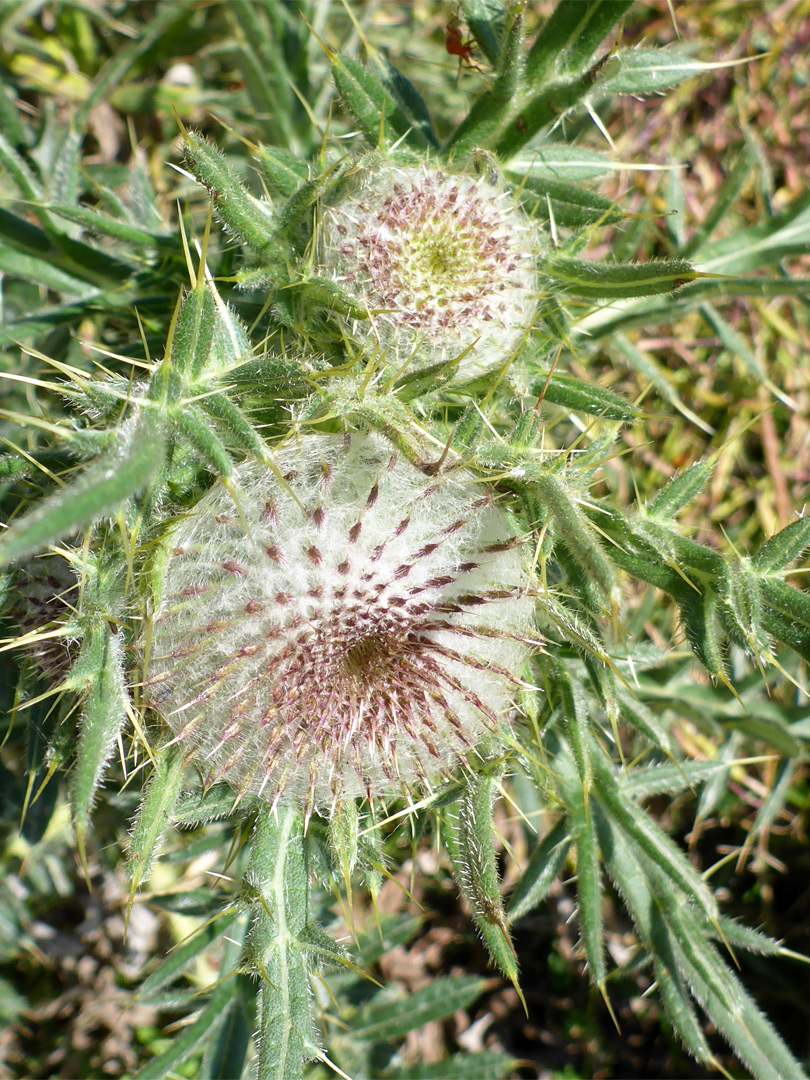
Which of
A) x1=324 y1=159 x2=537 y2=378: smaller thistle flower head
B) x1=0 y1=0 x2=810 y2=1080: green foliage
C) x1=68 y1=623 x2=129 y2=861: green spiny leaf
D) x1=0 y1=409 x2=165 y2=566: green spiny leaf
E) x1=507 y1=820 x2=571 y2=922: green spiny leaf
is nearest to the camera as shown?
x1=0 y1=409 x2=165 y2=566: green spiny leaf

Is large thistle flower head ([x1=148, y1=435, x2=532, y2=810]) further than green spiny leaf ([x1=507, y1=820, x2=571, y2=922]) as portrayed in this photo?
No

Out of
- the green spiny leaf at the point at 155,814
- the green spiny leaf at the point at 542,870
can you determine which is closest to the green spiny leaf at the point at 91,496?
the green spiny leaf at the point at 155,814

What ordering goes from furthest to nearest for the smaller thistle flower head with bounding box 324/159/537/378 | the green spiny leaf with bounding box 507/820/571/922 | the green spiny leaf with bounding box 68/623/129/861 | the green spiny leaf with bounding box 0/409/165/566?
the green spiny leaf with bounding box 507/820/571/922 < the smaller thistle flower head with bounding box 324/159/537/378 < the green spiny leaf with bounding box 68/623/129/861 < the green spiny leaf with bounding box 0/409/165/566

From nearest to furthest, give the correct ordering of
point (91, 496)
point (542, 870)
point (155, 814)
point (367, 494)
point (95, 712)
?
point (91, 496), point (95, 712), point (155, 814), point (367, 494), point (542, 870)

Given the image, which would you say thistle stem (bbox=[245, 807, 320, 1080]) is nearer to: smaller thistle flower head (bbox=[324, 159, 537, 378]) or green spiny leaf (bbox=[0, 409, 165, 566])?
green spiny leaf (bbox=[0, 409, 165, 566])

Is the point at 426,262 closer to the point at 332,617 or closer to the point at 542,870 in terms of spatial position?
the point at 332,617

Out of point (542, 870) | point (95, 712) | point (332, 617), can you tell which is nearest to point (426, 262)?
point (332, 617)

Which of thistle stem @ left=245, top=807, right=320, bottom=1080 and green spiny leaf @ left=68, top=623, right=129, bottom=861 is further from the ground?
green spiny leaf @ left=68, top=623, right=129, bottom=861

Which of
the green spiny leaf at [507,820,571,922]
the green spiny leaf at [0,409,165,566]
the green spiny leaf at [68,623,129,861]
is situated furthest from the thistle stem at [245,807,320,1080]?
the green spiny leaf at [0,409,165,566]
